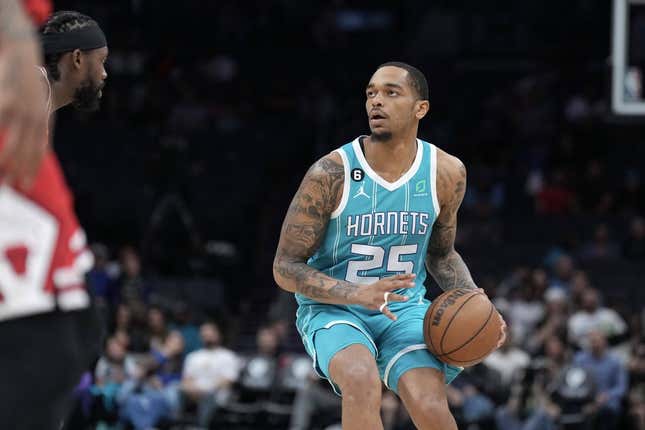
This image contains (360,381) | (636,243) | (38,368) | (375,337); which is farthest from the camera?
(636,243)

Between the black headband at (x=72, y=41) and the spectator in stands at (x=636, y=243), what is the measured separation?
44.2 ft

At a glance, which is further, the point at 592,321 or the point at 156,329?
the point at 156,329

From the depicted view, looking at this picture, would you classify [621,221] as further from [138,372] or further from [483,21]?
[138,372]

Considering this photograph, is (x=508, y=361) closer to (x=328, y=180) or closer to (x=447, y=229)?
(x=447, y=229)

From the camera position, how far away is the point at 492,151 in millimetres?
20281

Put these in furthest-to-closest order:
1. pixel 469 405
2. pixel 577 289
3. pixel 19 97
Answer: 1. pixel 577 289
2. pixel 469 405
3. pixel 19 97

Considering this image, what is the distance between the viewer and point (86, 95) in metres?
4.44

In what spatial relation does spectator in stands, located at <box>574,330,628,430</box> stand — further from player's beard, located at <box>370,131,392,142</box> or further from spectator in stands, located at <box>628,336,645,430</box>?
Answer: player's beard, located at <box>370,131,392,142</box>

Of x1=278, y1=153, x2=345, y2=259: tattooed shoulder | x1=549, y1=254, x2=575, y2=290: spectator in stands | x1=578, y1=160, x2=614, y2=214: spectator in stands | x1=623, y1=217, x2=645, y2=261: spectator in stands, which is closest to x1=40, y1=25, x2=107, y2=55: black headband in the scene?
x1=278, y1=153, x2=345, y2=259: tattooed shoulder

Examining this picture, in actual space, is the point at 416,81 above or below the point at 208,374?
above

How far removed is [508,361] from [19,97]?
39.0ft

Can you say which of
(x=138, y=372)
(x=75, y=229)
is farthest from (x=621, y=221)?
(x=75, y=229)

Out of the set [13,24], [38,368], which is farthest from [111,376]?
[13,24]

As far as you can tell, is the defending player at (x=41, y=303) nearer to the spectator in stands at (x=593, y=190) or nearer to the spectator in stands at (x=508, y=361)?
the spectator in stands at (x=508, y=361)
